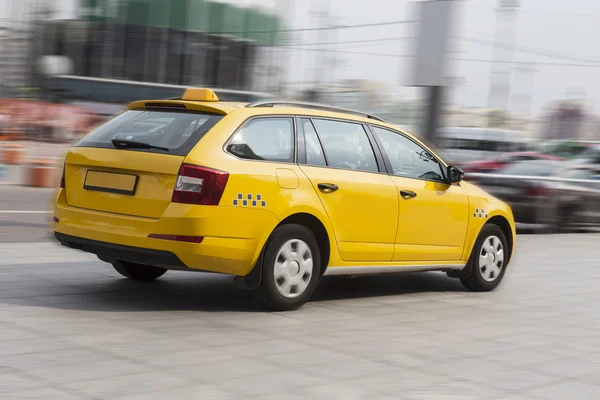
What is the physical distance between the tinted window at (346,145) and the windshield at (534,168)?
393 inches

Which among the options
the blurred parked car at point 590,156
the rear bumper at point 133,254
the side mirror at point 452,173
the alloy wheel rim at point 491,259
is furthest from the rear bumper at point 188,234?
the blurred parked car at point 590,156

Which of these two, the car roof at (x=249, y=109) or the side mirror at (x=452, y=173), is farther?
the side mirror at (x=452, y=173)

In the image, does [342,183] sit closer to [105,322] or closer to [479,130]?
[105,322]

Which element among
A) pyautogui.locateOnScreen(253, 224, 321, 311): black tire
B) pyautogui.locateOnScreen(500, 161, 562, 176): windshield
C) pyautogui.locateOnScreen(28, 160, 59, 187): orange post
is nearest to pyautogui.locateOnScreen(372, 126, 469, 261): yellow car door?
pyautogui.locateOnScreen(253, 224, 321, 311): black tire

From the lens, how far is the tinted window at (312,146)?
753 cm

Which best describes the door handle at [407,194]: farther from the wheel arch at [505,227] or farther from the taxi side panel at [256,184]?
the wheel arch at [505,227]

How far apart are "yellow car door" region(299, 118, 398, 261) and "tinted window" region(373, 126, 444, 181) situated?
0.23m

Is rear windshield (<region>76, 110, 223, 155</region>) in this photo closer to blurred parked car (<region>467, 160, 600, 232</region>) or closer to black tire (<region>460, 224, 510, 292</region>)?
black tire (<region>460, 224, 510, 292</region>)

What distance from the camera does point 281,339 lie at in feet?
20.8

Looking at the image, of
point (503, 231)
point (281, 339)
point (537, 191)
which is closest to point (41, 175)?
point (537, 191)

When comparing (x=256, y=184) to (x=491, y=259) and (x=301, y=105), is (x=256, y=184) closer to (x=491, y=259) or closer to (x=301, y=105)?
(x=301, y=105)

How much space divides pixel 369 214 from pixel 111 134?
2162 mm

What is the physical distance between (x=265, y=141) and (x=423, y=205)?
1.83m

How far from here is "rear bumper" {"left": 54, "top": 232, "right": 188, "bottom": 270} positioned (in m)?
6.71
